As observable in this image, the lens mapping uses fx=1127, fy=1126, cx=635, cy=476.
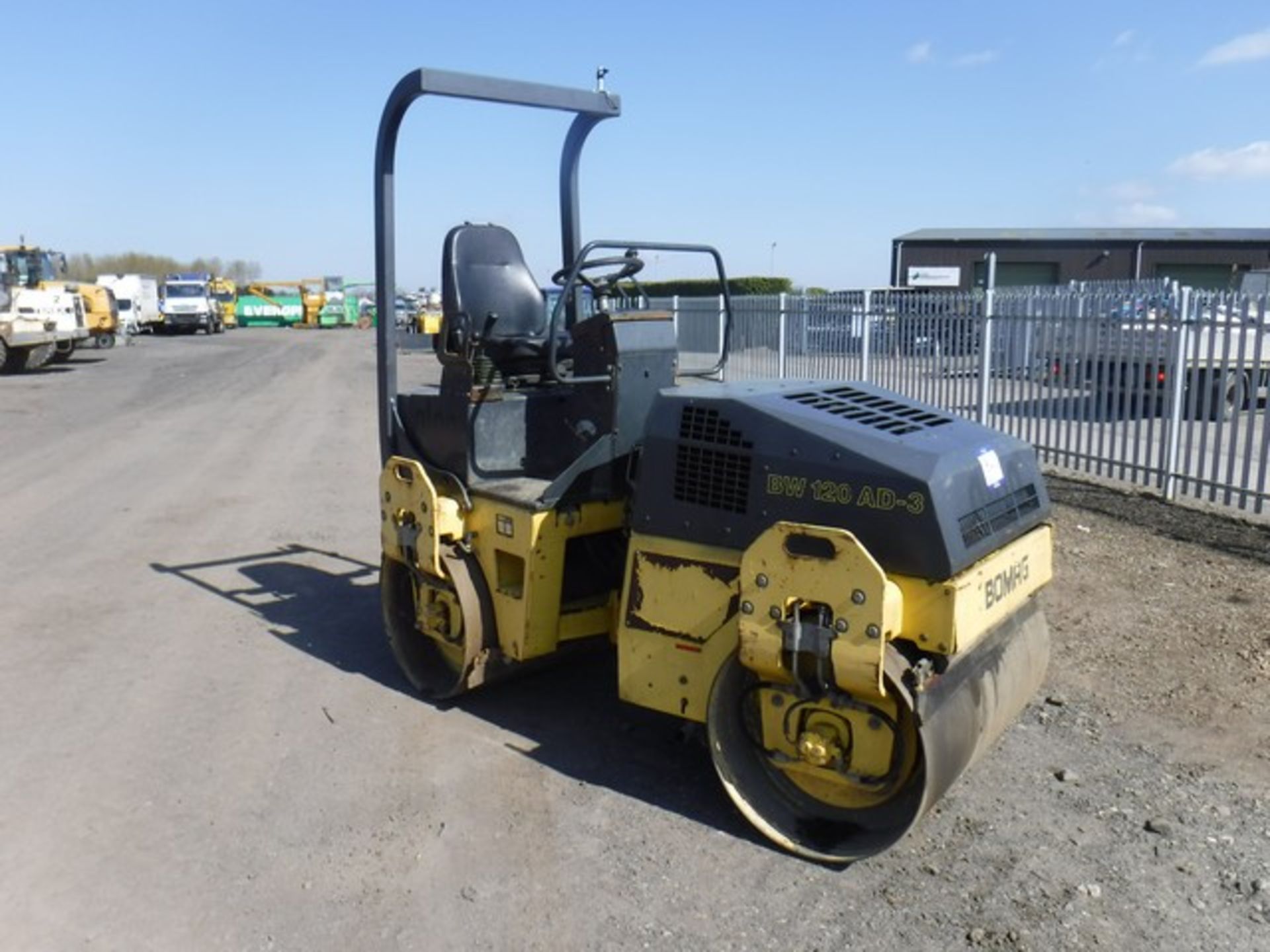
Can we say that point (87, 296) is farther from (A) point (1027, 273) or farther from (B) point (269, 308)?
(A) point (1027, 273)

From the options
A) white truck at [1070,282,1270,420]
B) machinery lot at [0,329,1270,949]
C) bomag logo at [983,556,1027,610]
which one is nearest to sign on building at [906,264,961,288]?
white truck at [1070,282,1270,420]

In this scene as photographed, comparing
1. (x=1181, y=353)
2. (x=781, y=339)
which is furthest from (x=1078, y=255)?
(x=1181, y=353)

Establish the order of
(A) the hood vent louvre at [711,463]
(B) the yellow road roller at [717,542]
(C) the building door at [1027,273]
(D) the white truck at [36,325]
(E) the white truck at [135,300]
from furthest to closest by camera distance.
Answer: (C) the building door at [1027,273], (E) the white truck at [135,300], (D) the white truck at [36,325], (A) the hood vent louvre at [711,463], (B) the yellow road roller at [717,542]

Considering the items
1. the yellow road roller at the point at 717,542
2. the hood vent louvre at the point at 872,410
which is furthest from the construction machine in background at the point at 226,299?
the hood vent louvre at the point at 872,410

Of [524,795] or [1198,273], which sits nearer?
[524,795]

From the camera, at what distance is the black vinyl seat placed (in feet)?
16.9

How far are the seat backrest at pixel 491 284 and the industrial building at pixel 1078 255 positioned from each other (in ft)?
118

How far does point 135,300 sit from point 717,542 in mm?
40788

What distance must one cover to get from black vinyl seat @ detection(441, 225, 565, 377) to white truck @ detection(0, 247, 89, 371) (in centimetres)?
2150

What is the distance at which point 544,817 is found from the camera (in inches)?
153

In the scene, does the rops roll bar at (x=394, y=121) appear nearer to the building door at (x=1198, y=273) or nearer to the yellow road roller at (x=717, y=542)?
the yellow road roller at (x=717, y=542)

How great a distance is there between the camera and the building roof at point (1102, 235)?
40500 millimetres

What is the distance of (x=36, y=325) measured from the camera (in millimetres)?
23750

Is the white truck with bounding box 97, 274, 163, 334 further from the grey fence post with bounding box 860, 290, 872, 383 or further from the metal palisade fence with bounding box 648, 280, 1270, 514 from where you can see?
the metal palisade fence with bounding box 648, 280, 1270, 514
